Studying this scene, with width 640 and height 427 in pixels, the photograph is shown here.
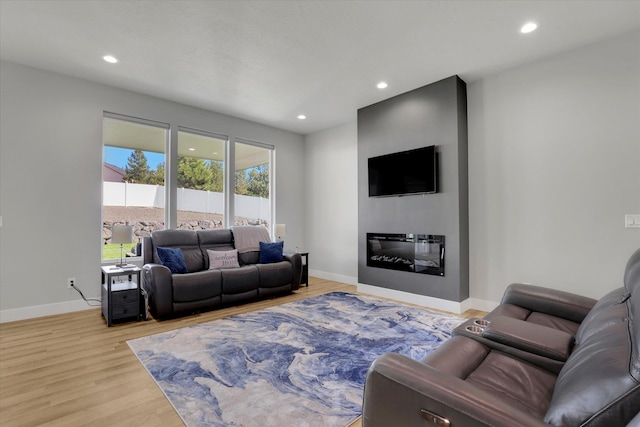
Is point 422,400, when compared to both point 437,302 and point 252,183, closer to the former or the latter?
point 437,302

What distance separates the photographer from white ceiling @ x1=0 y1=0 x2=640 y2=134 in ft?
8.57

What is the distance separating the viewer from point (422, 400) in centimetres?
105

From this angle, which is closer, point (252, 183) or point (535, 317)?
point (535, 317)

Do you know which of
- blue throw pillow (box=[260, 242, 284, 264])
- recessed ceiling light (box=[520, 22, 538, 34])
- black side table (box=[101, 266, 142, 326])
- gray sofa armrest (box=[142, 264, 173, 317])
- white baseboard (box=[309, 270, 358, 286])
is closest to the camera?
recessed ceiling light (box=[520, 22, 538, 34])

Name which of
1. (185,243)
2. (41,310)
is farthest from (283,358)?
(41,310)

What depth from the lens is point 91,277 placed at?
13.2 feet

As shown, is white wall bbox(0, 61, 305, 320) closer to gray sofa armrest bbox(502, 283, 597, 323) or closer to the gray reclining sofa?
the gray reclining sofa

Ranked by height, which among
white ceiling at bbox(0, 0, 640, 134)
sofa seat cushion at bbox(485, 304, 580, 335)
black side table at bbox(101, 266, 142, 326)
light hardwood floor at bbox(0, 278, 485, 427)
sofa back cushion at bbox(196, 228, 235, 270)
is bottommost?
light hardwood floor at bbox(0, 278, 485, 427)

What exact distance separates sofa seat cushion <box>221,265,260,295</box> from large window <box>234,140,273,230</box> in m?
1.60

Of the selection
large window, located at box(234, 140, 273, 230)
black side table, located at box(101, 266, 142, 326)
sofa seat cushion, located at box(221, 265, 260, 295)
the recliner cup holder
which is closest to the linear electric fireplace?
sofa seat cushion, located at box(221, 265, 260, 295)

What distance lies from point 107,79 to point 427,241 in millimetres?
4785

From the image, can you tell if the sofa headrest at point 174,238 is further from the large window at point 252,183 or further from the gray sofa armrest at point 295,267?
the gray sofa armrest at point 295,267

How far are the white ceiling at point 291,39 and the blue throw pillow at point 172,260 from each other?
2260 millimetres

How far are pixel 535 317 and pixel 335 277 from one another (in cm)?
392
